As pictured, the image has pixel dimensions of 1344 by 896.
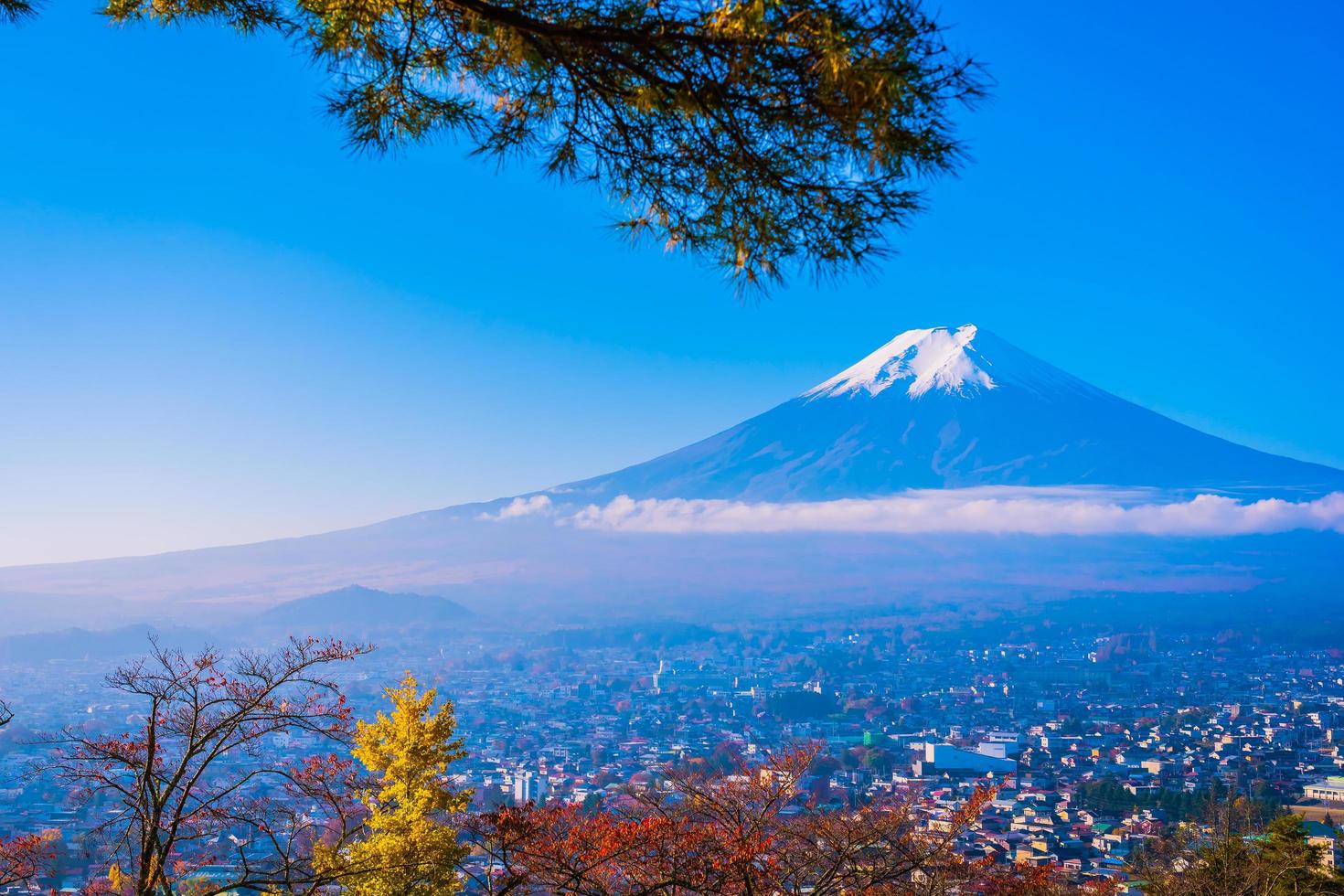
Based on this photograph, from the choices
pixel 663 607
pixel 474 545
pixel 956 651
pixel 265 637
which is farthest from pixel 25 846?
pixel 474 545

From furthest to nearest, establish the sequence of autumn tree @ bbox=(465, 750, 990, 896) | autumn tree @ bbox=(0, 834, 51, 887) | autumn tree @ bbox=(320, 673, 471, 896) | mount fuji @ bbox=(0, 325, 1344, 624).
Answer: mount fuji @ bbox=(0, 325, 1344, 624)
autumn tree @ bbox=(320, 673, 471, 896)
autumn tree @ bbox=(465, 750, 990, 896)
autumn tree @ bbox=(0, 834, 51, 887)

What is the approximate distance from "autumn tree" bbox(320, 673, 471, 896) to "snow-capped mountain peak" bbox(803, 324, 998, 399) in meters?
94.6

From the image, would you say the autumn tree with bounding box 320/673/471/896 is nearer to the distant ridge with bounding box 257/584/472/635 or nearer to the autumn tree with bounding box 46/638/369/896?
the autumn tree with bounding box 46/638/369/896

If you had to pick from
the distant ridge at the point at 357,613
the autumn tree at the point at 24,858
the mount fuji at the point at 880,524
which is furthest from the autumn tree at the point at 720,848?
the mount fuji at the point at 880,524

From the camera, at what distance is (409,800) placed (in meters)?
6.59

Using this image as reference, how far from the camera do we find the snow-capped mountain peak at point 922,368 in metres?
103

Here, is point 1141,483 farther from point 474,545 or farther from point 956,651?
point 474,545

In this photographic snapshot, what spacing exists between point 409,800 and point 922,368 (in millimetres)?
106062

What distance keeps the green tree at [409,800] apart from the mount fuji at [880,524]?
244 ft

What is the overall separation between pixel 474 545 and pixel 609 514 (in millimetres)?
18139

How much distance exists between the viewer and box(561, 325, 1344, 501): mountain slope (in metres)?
86.7

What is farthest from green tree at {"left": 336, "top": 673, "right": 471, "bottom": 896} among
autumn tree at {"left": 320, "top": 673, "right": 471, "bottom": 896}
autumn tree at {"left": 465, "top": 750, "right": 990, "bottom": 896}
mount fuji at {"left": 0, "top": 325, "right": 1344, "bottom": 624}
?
mount fuji at {"left": 0, "top": 325, "right": 1344, "bottom": 624}

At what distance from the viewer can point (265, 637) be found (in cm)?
6750

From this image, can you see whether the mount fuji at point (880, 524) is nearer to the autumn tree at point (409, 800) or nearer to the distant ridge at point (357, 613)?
the distant ridge at point (357, 613)
